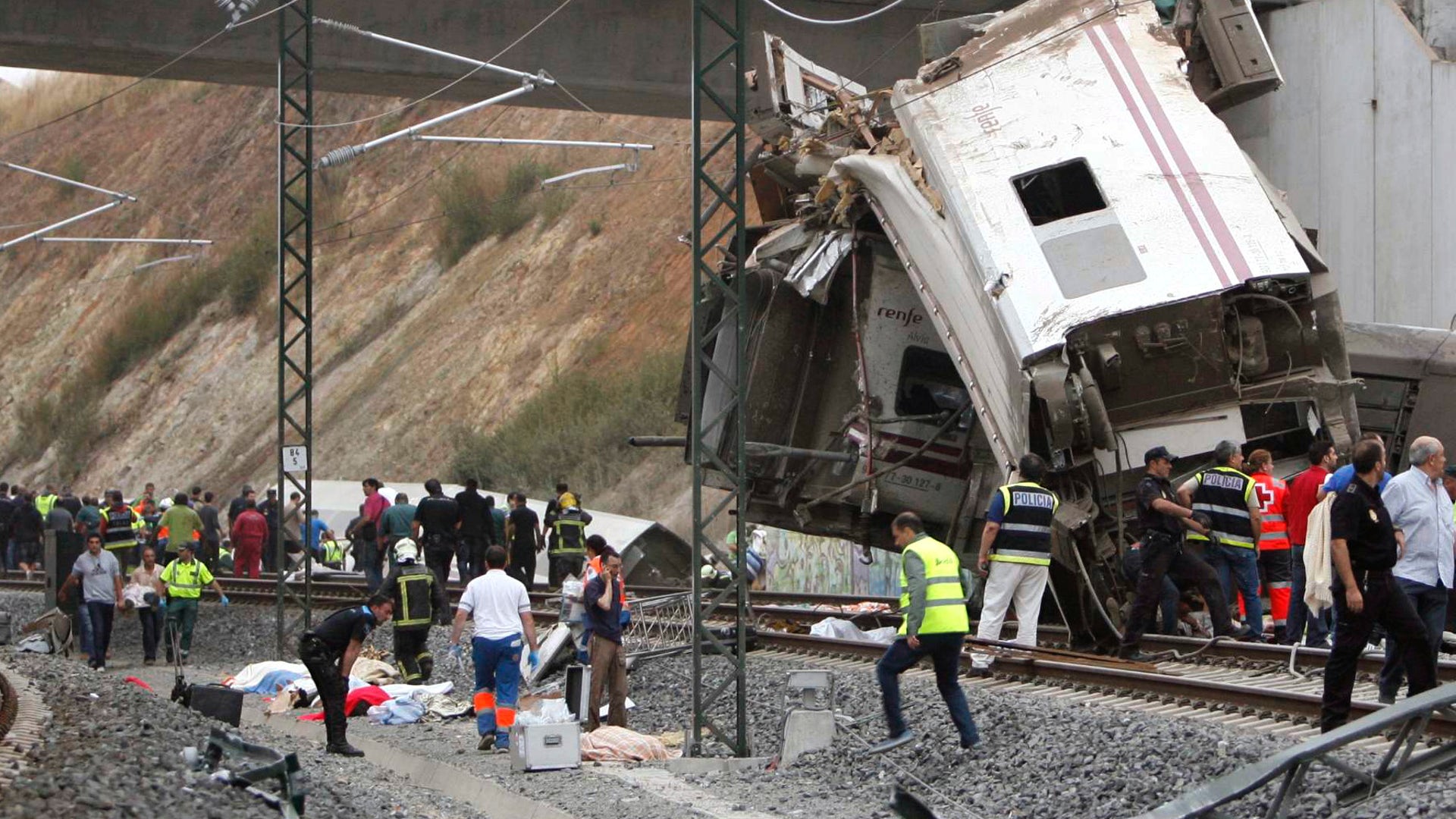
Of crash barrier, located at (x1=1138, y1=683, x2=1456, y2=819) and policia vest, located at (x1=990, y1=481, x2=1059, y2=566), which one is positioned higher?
policia vest, located at (x1=990, y1=481, x2=1059, y2=566)

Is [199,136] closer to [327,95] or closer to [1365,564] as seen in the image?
[327,95]

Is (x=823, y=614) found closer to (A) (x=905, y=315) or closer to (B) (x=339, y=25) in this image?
(A) (x=905, y=315)

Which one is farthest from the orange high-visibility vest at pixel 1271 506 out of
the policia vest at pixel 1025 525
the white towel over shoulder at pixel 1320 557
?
the white towel over shoulder at pixel 1320 557

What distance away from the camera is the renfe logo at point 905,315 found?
53.0 ft

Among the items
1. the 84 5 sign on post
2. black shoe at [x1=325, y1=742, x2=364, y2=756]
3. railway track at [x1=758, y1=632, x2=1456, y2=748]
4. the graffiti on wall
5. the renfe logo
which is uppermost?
the renfe logo

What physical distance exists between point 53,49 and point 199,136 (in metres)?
46.4

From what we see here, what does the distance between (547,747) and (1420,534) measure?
538 centimetres

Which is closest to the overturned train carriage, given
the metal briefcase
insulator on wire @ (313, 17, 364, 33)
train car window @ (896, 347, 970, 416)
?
train car window @ (896, 347, 970, 416)

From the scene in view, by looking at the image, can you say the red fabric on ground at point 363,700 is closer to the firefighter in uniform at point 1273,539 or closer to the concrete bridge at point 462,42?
the firefighter in uniform at point 1273,539

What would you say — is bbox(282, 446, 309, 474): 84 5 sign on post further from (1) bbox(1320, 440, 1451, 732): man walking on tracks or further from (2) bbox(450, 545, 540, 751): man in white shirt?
(1) bbox(1320, 440, 1451, 732): man walking on tracks

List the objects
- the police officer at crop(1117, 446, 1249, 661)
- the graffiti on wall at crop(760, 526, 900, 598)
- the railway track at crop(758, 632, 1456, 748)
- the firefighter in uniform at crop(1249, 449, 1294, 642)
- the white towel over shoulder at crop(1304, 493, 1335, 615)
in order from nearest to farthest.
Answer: the white towel over shoulder at crop(1304, 493, 1335, 615)
the railway track at crop(758, 632, 1456, 748)
the police officer at crop(1117, 446, 1249, 661)
the firefighter in uniform at crop(1249, 449, 1294, 642)
the graffiti on wall at crop(760, 526, 900, 598)

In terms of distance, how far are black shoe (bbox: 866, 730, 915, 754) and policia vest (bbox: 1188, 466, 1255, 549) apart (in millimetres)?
3678

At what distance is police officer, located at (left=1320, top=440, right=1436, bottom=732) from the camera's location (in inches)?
357

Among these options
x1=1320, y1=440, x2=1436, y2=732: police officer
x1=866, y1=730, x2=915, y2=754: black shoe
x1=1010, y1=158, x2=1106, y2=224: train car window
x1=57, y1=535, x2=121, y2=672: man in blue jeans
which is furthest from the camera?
x1=57, y1=535, x2=121, y2=672: man in blue jeans
